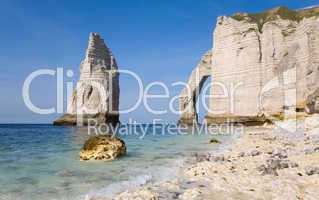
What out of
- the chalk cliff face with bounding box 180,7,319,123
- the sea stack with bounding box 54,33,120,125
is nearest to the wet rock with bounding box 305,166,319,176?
the chalk cliff face with bounding box 180,7,319,123

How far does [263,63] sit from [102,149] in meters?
39.4

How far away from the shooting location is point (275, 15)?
47531 millimetres

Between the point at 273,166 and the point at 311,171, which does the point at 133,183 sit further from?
the point at 311,171

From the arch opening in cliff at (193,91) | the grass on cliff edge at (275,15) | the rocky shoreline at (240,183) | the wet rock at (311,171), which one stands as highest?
the grass on cliff edge at (275,15)

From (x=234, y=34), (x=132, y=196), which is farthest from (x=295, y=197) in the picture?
(x=234, y=34)

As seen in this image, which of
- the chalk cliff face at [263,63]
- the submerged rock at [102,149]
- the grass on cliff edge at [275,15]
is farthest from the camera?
the grass on cliff edge at [275,15]

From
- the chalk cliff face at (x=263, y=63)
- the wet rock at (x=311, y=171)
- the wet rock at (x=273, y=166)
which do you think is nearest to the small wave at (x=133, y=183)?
Result: the wet rock at (x=273, y=166)

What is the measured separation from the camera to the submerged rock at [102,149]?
1169 centimetres

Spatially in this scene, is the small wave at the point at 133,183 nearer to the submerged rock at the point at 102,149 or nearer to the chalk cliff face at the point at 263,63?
the submerged rock at the point at 102,149

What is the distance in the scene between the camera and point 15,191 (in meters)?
6.68

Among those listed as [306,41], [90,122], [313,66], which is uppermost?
[306,41]

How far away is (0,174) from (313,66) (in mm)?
38917

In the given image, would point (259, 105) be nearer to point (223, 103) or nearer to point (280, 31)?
point (223, 103)

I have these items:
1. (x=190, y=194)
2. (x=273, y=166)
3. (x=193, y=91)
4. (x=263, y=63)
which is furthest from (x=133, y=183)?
(x=193, y=91)
